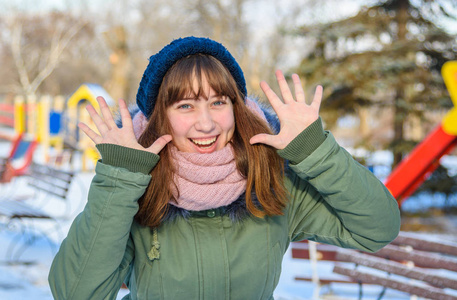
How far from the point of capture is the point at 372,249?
5.20ft

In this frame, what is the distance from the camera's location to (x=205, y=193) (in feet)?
4.91

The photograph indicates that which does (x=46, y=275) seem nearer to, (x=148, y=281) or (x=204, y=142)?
(x=148, y=281)

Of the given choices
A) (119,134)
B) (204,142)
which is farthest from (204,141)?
(119,134)

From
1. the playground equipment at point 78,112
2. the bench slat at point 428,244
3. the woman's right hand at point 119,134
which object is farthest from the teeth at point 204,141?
the playground equipment at point 78,112

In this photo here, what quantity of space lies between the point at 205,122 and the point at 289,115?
0.27 m

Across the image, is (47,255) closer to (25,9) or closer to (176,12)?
(176,12)

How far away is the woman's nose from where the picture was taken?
151 cm

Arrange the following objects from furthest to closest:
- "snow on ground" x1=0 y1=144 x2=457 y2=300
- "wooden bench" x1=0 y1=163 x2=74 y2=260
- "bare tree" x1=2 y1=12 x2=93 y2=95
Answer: "bare tree" x1=2 y1=12 x2=93 y2=95 → "wooden bench" x1=0 y1=163 x2=74 y2=260 → "snow on ground" x1=0 y1=144 x2=457 y2=300

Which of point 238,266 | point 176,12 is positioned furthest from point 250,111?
point 176,12

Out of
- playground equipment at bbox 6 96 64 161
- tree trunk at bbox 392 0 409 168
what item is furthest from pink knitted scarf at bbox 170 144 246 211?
playground equipment at bbox 6 96 64 161

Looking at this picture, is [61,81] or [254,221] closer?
[254,221]

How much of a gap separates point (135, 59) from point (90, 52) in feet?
26.6

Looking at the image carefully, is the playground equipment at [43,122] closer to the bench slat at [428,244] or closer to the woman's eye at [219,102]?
the bench slat at [428,244]

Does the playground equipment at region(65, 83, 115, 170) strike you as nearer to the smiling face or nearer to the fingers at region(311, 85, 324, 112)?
the smiling face
